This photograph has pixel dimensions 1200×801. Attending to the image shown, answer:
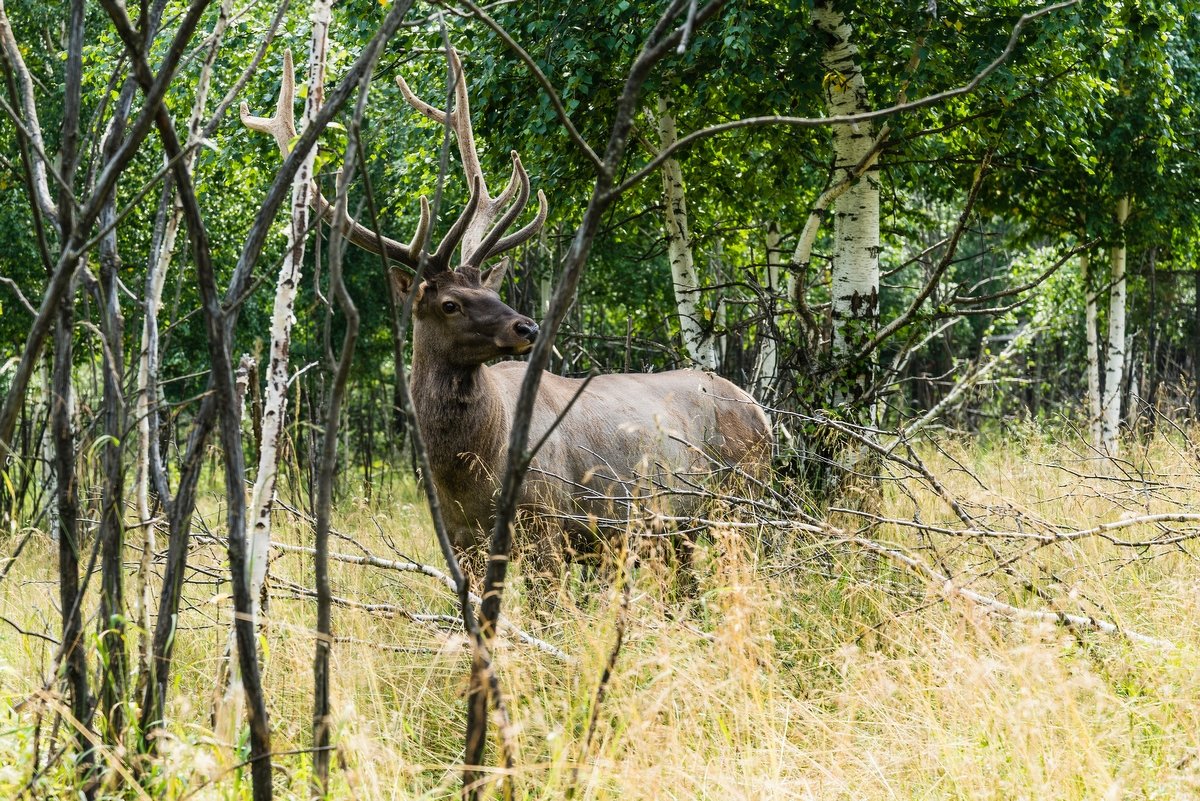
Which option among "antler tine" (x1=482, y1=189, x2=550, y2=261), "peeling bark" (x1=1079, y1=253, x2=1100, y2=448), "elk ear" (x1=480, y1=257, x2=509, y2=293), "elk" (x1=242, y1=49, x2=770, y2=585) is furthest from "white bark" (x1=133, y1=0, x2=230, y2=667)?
"peeling bark" (x1=1079, y1=253, x2=1100, y2=448)

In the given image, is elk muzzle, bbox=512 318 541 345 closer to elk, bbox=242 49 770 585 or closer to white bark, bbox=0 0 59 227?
elk, bbox=242 49 770 585

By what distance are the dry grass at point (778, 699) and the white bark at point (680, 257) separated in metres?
3.98

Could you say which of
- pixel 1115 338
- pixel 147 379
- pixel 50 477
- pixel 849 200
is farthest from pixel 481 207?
pixel 1115 338

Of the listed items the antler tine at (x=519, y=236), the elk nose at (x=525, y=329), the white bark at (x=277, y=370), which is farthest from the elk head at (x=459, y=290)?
the white bark at (x=277, y=370)

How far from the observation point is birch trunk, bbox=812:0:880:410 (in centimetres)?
676

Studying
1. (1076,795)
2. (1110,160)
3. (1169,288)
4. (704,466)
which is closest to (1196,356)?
(1169,288)

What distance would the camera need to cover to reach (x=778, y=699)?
315cm

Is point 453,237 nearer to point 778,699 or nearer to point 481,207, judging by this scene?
point 481,207

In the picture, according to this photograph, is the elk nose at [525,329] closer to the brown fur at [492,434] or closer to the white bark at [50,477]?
the brown fur at [492,434]

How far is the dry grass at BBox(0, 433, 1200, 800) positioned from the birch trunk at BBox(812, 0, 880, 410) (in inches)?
96.9

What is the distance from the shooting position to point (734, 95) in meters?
6.77

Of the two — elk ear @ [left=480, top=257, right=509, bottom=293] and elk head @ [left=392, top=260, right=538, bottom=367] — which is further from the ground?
elk ear @ [left=480, top=257, right=509, bottom=293]

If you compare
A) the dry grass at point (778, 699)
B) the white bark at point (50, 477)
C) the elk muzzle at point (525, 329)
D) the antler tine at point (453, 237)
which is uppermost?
the antler tine at point (453, 237)

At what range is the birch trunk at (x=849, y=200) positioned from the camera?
676cm
